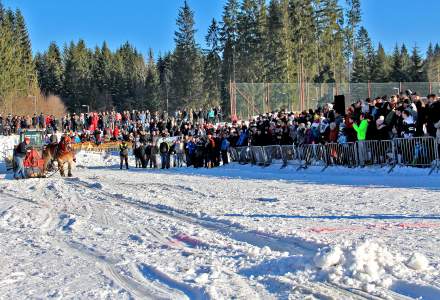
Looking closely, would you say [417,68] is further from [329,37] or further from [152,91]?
[152,91]

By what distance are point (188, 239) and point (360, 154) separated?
10.6m

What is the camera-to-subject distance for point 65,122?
159 feet

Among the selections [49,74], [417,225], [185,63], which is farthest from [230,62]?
[417,225]

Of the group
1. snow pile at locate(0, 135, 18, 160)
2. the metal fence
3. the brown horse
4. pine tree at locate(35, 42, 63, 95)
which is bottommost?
the metal fence

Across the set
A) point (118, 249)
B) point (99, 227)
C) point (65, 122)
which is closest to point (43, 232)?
point (99, 227)

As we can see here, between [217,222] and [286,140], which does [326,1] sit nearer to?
[286,140]

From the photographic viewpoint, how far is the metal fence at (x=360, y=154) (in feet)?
53.0

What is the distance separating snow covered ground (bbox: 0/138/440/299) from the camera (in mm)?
6098

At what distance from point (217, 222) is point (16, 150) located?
53.3 ft

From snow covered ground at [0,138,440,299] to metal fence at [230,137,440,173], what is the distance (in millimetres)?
508

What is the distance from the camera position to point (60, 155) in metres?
23.6

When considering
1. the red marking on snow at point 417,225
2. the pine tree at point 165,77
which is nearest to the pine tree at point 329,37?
the pine tree at point 165,77

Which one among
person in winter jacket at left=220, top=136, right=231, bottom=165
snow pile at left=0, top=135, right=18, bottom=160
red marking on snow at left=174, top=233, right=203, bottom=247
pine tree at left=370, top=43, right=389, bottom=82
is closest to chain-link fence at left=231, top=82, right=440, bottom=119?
person in winter jacket at left=220, top=136, right=231, bottom=165

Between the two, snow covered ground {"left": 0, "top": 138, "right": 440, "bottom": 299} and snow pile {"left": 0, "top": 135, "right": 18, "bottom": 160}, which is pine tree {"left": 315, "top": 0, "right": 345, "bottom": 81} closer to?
snow pile {"left": 0, "top": 135, "right": 18, "bottom": 160}
